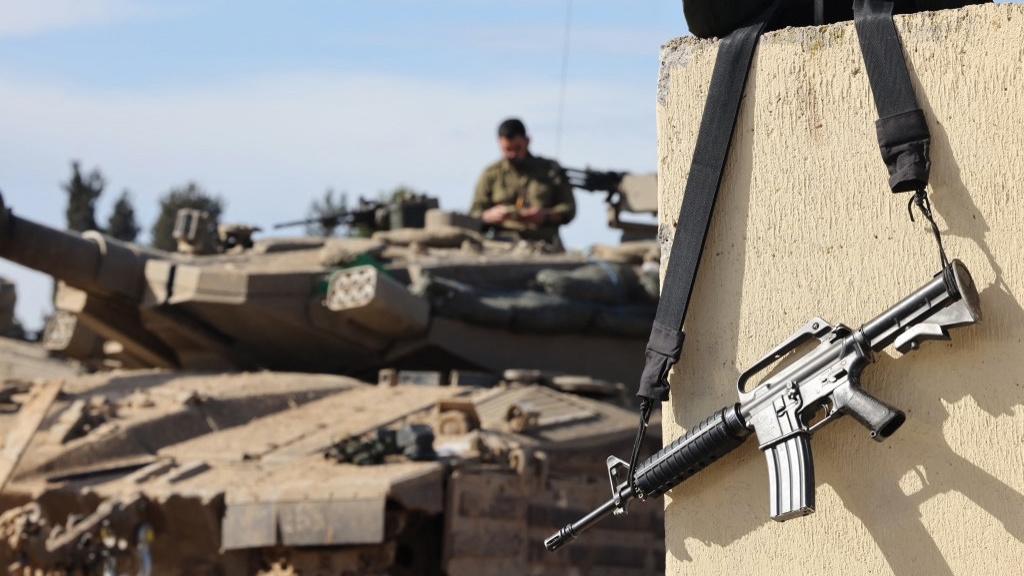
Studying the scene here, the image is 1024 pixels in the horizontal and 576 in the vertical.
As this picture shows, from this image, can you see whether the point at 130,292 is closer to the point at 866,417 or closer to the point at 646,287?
the point at 646,287

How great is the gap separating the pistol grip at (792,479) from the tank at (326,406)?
5188 millimetres

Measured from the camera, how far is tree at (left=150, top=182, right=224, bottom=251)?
29.9 metres

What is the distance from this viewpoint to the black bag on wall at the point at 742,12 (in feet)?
14.8

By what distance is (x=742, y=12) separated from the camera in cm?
452

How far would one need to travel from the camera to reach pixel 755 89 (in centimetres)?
437

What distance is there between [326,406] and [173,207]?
21.8m

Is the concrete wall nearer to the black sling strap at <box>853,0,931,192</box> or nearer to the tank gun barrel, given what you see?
the black sling strap at <box>853,0,931,192</box>

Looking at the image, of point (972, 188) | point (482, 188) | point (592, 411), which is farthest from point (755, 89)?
point (482, 188)

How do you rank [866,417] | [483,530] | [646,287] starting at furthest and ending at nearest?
1. [646,287]
2. [483,530]
3. [866,417]

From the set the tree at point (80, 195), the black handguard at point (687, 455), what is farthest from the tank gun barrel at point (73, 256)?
the tree at point (80, 195)

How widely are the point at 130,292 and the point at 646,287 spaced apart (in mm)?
3822

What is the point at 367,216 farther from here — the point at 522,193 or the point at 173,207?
the point at 173,207

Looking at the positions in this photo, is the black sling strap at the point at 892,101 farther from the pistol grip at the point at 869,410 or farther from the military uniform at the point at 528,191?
the military uniform at the point at 528,191

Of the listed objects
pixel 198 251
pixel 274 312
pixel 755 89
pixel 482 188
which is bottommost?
pixel 755 89
